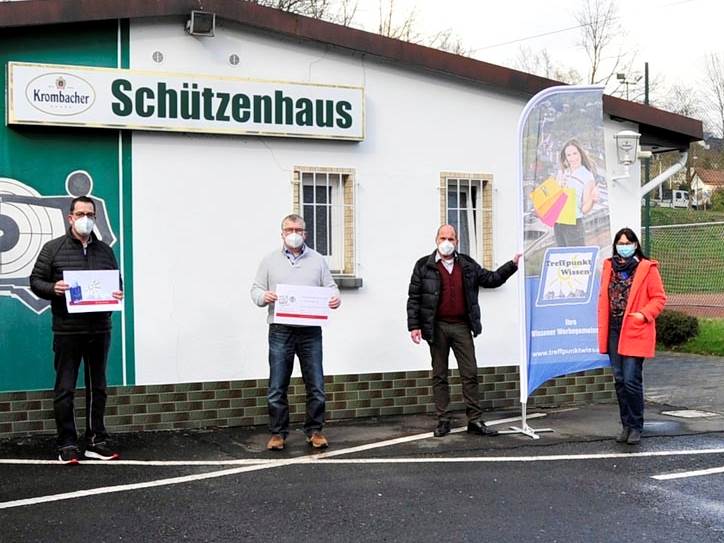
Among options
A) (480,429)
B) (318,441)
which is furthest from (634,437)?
(318,441)

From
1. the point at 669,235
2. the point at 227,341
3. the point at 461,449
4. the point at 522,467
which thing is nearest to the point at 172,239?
the point at 227,341

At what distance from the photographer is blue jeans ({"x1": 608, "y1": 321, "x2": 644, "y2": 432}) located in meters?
8.07

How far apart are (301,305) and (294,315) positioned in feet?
0.33

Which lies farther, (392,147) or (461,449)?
(392,147)

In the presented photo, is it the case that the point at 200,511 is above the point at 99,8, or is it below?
below

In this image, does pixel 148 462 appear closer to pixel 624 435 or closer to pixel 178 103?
pixel 178 103

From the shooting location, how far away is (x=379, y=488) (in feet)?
21.5

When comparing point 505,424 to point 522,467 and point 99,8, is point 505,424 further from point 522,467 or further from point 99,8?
point 99,8

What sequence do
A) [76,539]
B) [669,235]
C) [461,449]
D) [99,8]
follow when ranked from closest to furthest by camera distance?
[76,539], [461,449], [99,8], [669,235]

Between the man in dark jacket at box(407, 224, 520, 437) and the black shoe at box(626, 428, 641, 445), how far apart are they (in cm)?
119

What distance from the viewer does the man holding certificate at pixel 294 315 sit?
Result: 25.6 ft

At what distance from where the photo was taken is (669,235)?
22.0 meters

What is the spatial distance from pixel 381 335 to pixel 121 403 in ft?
8.84

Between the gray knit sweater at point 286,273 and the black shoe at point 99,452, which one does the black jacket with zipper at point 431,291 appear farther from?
the black shoe at point 99,452
